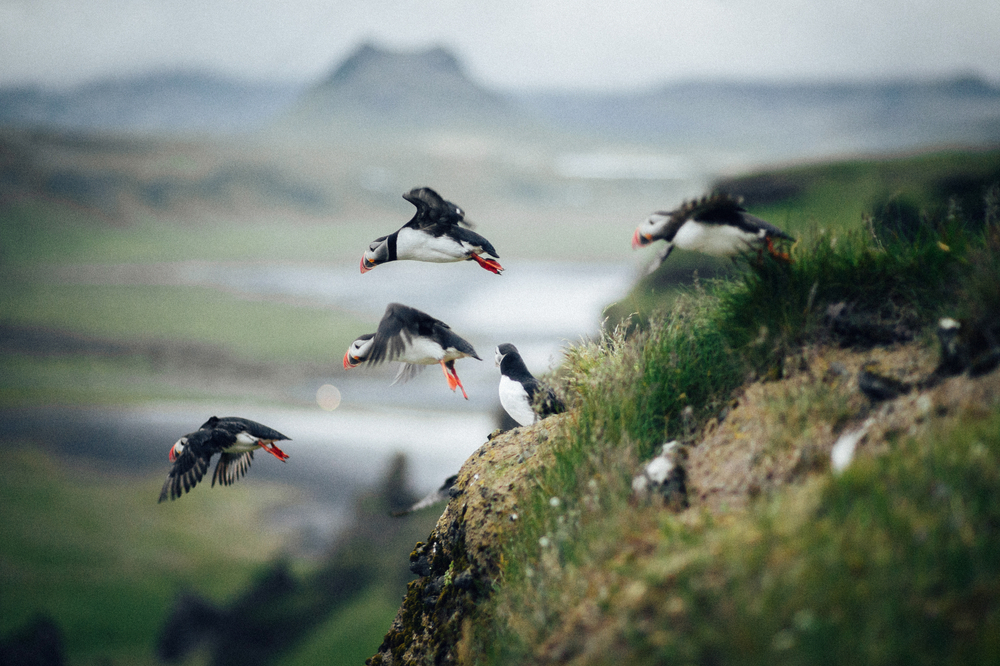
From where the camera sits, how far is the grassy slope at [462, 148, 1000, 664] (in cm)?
315

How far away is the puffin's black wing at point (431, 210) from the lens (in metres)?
5.45

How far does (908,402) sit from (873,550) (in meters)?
1.69

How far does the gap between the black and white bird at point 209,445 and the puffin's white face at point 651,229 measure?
3.86 meters

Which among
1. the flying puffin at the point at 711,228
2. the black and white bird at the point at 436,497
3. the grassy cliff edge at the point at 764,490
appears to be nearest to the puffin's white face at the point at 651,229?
the flying puffin at the point at 711,228

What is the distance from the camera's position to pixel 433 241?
221 inches

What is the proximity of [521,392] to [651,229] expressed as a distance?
95.5 inches

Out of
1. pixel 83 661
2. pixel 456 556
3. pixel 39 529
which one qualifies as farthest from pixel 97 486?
pixel 456 556


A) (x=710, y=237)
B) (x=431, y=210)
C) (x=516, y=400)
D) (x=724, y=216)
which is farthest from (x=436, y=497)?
(x=724, y=216)

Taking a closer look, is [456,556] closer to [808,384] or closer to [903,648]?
[808,384]

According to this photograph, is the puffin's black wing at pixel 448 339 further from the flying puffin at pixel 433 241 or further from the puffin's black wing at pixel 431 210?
the puffin's black wing at pixel 431 210

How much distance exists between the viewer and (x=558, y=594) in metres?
4.47

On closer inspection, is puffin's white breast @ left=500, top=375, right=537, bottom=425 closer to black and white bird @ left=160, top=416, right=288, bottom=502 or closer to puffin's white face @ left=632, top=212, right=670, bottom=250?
puffin's white face @ left=632, top=212, right=670, bottom=250

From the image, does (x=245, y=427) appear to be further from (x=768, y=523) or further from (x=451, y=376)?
(x=768, y=523)

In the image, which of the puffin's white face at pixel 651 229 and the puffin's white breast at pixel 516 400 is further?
the puffin's white breast at pixel 516 400
